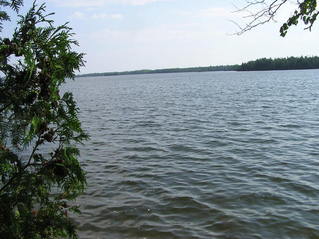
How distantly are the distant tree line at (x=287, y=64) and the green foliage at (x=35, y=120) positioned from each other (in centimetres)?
16653

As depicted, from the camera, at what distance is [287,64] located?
157125mm

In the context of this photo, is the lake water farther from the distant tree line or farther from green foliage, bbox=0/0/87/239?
the distant tree line

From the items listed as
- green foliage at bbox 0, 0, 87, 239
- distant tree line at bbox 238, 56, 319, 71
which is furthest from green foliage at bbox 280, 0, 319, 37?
distant tree line at bbox 238, 56, 319, 71

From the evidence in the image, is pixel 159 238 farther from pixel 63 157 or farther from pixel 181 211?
pixel 63 157

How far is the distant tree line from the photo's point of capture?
152125 mm

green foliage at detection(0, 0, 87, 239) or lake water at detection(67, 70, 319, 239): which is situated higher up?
green foliage at detection(0, 0, 87, 239)

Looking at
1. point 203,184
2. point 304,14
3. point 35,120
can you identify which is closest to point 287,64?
point 203,184

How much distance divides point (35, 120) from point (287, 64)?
170836 mm

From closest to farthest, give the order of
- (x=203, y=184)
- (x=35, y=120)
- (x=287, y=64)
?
(x=35, y=120) < (x=203, y=184) < (x=287, y=64)

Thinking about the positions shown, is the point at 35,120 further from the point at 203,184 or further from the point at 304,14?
the point at 203,184

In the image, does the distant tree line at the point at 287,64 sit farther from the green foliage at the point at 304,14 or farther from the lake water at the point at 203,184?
the green foliage at the point at 304,14

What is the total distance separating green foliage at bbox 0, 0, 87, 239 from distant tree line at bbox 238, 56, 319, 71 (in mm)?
166530

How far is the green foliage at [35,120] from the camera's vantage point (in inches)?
111

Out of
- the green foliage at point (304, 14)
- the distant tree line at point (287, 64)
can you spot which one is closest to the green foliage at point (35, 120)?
the green foliage at point (304, 14)
